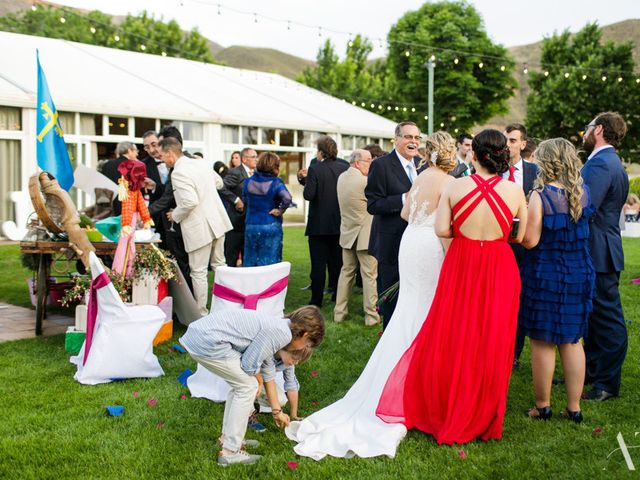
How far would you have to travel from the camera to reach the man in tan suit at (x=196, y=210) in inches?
263

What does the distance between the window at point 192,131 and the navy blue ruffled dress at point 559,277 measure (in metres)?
14.2

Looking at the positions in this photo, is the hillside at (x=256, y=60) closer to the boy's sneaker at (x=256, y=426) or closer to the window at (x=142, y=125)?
the window at (x=142, y=125)

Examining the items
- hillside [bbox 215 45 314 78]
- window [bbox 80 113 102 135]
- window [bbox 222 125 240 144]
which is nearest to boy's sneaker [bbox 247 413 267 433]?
window [bbox 80 113 102 135]

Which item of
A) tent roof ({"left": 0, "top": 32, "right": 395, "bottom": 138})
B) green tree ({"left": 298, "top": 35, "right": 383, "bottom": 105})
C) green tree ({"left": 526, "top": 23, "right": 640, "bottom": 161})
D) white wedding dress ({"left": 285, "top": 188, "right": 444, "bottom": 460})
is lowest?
white wedding dress ({"left": 285, "top": 188, "right": 444, "bottom": 460})

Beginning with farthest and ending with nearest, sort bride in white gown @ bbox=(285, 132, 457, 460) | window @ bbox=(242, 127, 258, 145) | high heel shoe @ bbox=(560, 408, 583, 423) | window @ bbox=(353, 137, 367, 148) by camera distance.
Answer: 1. window @ bbox=(353, 137, 367, 148)
2. window @ bbox=(242, 127, 258, 145)
3. high heel shoe @ bbox=(560, 408, 583, 423)
4. bride in white gown @ bbox=(285, 132, 457, 460)

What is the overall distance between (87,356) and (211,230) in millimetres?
2054

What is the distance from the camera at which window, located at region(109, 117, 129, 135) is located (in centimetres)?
1598

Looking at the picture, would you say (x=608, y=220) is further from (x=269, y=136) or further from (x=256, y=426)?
(x=269, y=136)

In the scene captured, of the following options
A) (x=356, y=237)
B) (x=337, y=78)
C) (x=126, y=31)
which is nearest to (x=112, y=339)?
(x=356, y=237)

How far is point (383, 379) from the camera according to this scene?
170 inches

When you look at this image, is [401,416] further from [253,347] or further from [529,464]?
[253,347]

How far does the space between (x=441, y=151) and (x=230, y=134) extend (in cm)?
1429

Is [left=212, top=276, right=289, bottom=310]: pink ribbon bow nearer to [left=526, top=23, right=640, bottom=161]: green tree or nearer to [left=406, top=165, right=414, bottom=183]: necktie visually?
[left=406, top=165, right=414, bottom=183]: necktie

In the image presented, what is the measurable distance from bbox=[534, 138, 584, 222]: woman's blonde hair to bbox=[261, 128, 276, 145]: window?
15.6 metres
